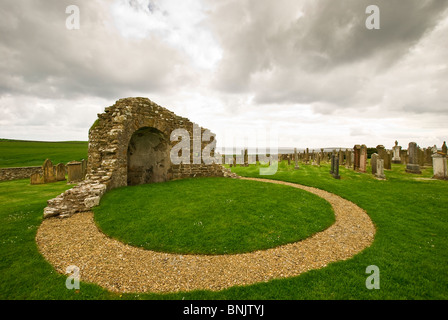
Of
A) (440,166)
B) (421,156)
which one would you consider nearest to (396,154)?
(421,156)

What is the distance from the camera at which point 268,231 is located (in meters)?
6.11

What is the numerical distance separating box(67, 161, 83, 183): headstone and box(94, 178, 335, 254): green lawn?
337 inches

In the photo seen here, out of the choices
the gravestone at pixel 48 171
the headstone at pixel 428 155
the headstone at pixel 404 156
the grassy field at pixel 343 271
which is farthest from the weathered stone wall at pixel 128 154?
the headstone at pixel 404 156

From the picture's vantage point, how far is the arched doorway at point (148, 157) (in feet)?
41.8

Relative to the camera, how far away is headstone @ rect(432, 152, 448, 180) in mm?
12836

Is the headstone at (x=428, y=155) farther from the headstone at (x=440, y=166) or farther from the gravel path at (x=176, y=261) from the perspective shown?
the gravel path at (x=176, y=261)

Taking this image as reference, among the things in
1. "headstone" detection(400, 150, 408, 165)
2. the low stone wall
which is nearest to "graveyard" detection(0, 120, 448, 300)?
the low stone wall

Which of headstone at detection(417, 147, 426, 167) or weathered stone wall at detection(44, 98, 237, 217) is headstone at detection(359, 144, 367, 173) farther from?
weathered stone wall at detection(44, 98, 237, 217)

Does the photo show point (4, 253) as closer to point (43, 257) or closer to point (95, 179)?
point (43, 257)

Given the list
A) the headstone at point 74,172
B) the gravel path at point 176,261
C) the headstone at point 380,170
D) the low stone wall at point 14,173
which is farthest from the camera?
the low stone wall at point 14,173

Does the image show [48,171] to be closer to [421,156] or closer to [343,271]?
[343,271]

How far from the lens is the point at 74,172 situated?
15.2 m

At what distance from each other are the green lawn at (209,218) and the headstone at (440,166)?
11069 millimetres
